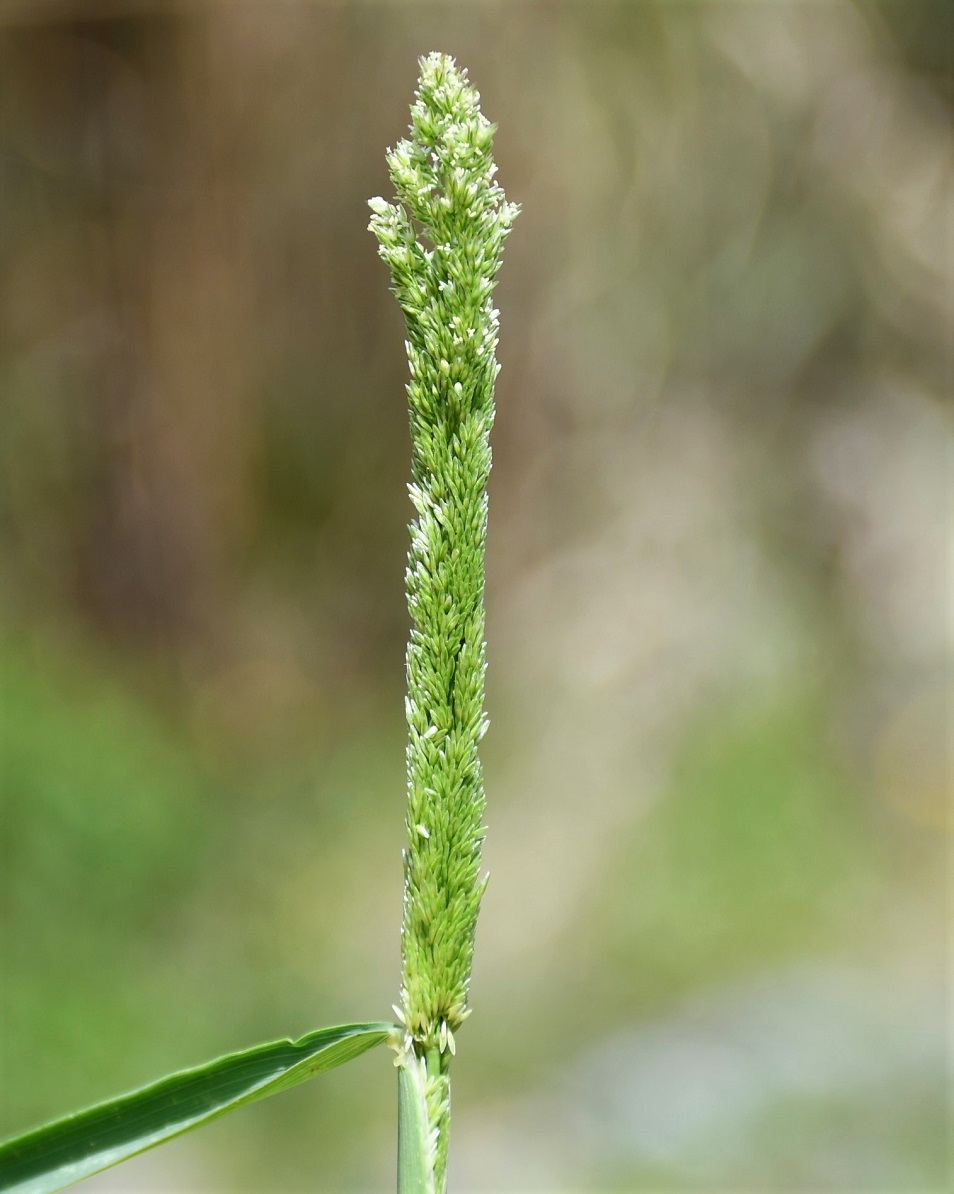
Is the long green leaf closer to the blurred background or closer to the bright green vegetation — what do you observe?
the bright green vegetation

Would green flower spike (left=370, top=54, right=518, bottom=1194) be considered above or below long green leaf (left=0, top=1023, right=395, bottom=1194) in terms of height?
above

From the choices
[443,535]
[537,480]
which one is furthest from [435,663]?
[537,480]

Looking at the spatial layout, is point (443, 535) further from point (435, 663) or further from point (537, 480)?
point (537, 480)

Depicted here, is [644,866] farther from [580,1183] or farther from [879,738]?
[580,1183]

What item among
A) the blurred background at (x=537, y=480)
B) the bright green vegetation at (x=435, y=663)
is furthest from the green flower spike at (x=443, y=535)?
the blurred background at (x=537, y=480)

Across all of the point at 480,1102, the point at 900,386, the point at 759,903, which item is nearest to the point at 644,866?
the point at 759,903

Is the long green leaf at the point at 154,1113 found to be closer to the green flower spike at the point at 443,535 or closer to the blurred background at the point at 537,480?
the green flower spike at the point at 443,535

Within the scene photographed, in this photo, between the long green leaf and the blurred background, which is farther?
the blurred background

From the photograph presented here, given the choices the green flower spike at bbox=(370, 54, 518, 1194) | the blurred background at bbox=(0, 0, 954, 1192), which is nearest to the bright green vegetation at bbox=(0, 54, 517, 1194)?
the green flower spike at bbox=(370, 54, 518, 1194)
